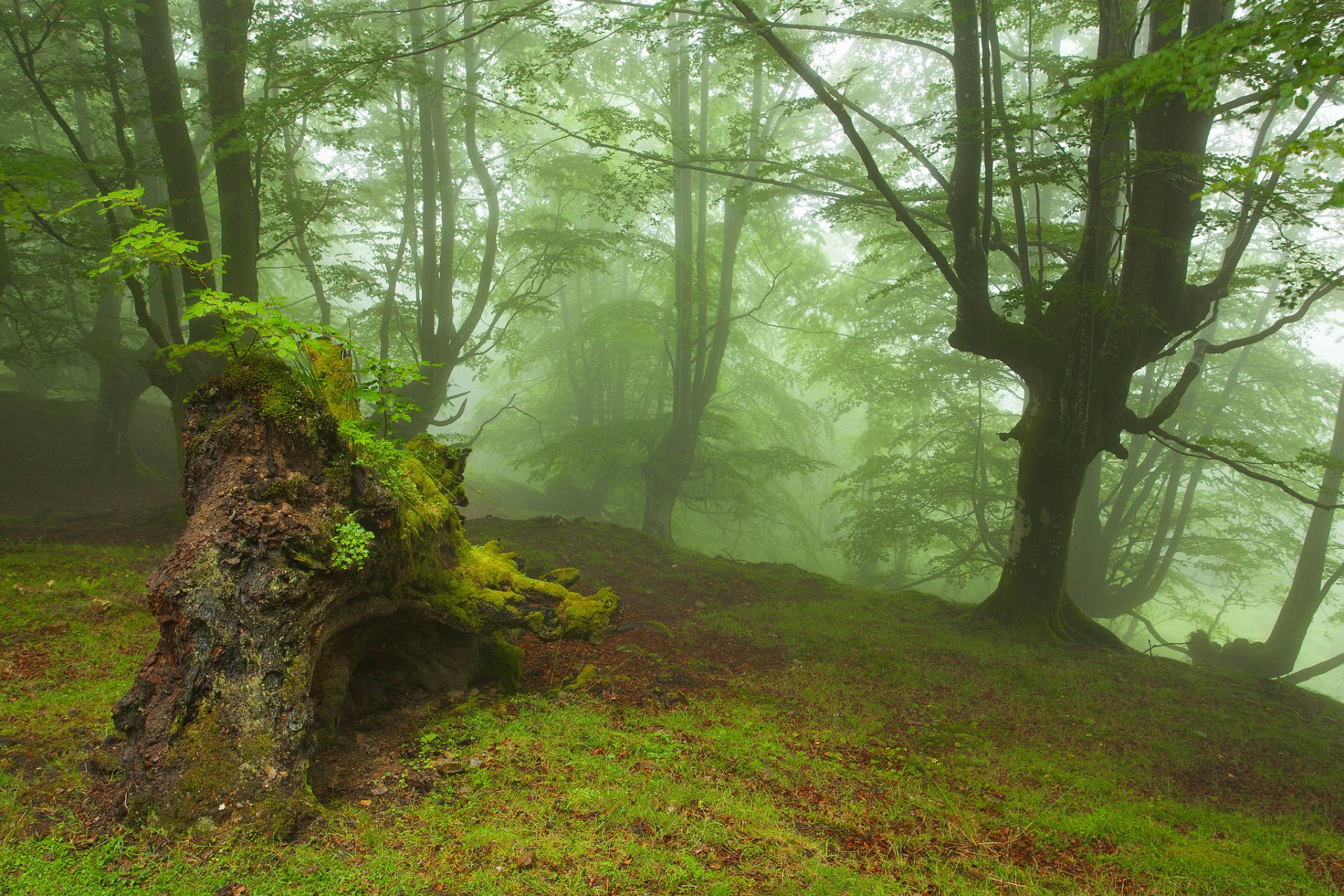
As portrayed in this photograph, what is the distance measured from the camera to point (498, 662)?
4.73 metres

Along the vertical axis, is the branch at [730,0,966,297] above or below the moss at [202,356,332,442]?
above

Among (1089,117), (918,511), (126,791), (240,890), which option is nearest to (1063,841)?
(240,890)

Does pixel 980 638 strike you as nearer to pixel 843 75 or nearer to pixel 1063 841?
pixel 1063 841

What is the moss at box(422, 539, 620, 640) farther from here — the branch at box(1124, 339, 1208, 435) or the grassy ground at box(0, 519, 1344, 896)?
the branch at box(1124, 339, 1208, 435)

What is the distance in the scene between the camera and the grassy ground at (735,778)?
8.50 ft

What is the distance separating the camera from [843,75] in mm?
16688

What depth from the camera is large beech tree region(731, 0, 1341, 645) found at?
597cm

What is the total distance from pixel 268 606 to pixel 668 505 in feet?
37.7

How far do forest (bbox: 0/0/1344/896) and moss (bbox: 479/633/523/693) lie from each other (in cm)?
3

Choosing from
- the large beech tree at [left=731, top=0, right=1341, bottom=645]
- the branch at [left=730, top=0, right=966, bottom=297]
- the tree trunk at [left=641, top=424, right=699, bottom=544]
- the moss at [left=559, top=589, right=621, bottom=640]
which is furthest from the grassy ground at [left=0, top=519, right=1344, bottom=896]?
the tree trunk at [left=641, top=424, right=699, bottom=544]

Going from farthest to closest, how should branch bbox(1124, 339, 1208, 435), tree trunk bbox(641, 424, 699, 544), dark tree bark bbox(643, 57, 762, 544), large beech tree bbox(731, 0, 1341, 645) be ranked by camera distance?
tree trunk bbox(641, 424, 699, 544)
dark tree bark bbox(643, 57, 762, 544)
branch bbox(1124, 339, 1208, 435)
large beech tree bbox(731, 0, 1341, 645)

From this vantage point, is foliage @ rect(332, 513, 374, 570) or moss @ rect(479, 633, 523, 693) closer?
foliage @ rect(332, 513, 374, 570)

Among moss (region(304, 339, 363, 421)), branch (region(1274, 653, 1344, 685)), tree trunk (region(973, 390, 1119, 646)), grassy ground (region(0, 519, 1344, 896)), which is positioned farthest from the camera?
branch (region(1274, 653, 1344, 685))

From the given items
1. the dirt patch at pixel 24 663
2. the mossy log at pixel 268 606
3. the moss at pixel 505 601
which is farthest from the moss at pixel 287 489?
the dirt patch at pixel 24 663
